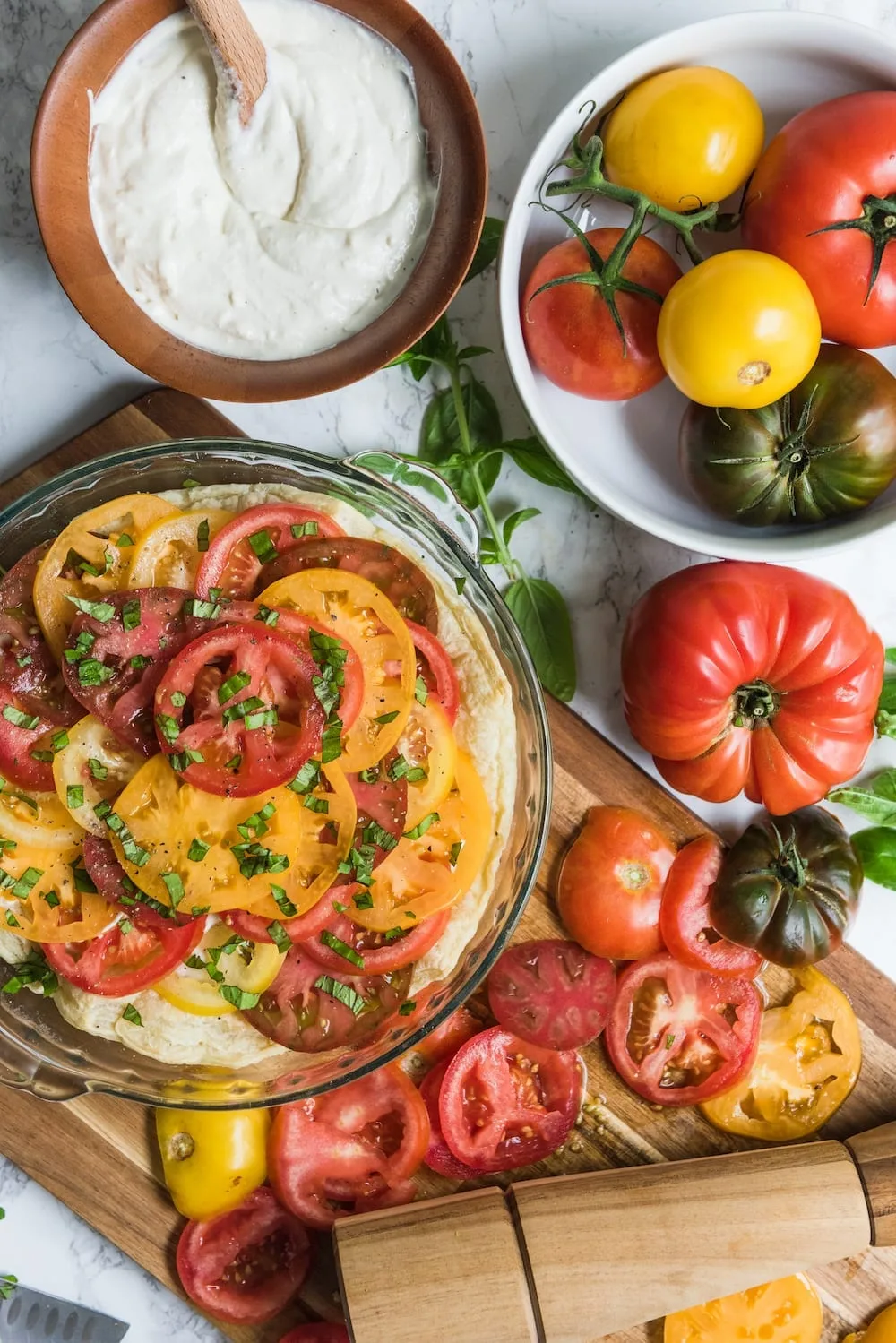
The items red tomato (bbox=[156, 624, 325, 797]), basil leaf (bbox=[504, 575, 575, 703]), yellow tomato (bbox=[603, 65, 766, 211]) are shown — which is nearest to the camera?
red tomato (bbox=[156, 624, 325, 797])

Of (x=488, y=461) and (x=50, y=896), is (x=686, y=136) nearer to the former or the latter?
(x=488, y=461)

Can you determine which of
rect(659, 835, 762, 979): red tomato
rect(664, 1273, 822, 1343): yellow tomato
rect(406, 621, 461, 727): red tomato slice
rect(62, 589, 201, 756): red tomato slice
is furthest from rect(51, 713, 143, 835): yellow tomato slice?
rect(664, 1273, 822, 1343): yellow tomato

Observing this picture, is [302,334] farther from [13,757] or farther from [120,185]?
[13,757]

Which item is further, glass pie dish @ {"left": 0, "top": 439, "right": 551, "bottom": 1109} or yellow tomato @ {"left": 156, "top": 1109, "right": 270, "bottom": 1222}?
yellow tomato @ {"left": 156, "top": 1109, "right": 270, "bottom": 1222}

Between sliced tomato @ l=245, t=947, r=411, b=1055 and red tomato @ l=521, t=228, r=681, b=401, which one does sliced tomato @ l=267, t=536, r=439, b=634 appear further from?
sliced tomato @ l=245, t=947, r=411, b=1055

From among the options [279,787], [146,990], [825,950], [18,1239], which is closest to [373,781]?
[279,787]

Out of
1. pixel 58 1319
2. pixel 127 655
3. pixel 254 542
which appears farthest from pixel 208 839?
pixel 58 1319
